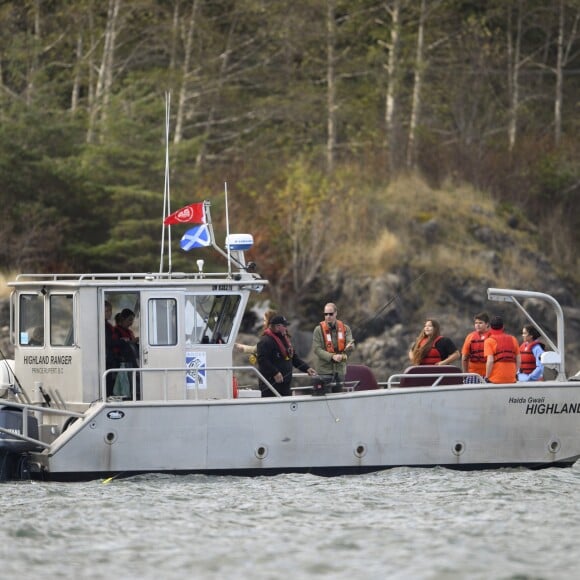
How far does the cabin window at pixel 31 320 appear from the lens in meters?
17.2

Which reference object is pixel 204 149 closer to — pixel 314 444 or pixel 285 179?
pixel 285 179

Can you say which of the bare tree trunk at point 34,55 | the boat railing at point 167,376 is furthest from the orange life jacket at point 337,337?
the bare tree trunk at point 34,55

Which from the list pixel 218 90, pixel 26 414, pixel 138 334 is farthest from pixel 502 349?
pixel 218 90

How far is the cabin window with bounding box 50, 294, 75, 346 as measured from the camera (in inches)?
671

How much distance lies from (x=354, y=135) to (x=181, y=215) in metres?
26.1

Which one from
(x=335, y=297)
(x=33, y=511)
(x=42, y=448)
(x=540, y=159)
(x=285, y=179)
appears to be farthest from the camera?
(x=540, y=159)

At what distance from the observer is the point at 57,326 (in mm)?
17188

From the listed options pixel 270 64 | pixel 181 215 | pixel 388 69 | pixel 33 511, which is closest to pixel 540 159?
pixel 388 69

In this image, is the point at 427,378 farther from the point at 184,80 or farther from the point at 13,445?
the point at 184,80

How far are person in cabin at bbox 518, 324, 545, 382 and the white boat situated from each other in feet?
3.44

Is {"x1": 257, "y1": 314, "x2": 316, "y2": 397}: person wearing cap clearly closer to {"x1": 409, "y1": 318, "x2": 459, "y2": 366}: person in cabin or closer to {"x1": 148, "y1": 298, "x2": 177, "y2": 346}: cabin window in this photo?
{"x1": 148, "y1": 298, "x2": 177, "y2": 346}: cabin window

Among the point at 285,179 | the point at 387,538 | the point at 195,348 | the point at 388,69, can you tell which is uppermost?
the point at 388,69

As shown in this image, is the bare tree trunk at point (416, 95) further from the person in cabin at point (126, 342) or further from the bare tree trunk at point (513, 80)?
the person in cabin at point (126, 342)

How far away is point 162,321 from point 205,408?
1.15m
